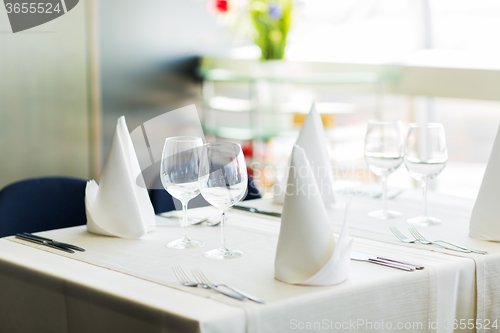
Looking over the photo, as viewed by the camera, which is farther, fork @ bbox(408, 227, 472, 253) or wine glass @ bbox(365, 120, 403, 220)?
wine glass @ bbox(365, 120, 403, 220)

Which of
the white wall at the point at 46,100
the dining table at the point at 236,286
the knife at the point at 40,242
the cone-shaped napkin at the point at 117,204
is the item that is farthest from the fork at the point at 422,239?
the white wall at the point at 46,100

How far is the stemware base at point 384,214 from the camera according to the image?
1.42 metres

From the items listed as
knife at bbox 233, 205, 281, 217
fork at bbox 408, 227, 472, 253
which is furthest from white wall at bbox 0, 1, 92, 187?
fork at bbox 408, 227, 472, 253

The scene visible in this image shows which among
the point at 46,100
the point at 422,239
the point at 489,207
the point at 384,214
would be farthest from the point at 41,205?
the point at 46,100

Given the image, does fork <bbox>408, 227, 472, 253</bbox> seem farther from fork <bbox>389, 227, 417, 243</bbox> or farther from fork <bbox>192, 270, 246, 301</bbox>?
fork <bbox>192, 270, 246, 301</bbox>

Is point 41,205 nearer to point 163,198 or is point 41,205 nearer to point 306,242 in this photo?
point 163,198

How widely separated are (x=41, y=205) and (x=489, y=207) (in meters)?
1.25

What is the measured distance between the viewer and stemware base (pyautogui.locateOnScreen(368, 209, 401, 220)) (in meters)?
1.42

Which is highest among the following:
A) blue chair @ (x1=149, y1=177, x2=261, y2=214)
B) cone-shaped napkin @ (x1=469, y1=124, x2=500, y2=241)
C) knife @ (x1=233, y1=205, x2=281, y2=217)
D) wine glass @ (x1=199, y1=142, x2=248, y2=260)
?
wine glass @ (x1=199, y1=142, x2=248, y2=260)

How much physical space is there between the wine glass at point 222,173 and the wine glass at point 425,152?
51 cm

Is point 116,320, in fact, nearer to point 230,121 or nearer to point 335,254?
point 335,254

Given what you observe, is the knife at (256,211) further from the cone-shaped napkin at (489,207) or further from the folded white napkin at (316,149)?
the cone-shaped napkin at (489,207)

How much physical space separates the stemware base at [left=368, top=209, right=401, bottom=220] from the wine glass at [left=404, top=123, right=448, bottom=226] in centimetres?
7

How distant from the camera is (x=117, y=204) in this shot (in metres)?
1.23
